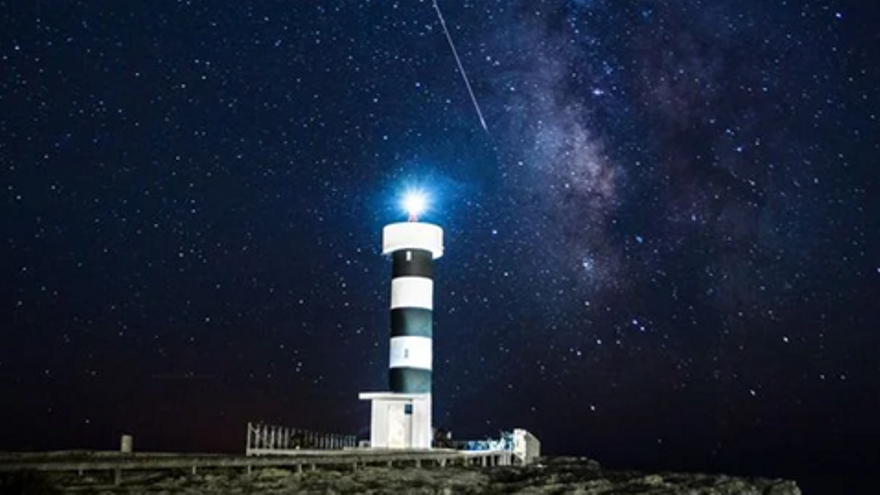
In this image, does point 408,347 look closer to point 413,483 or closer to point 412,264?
point 412,264

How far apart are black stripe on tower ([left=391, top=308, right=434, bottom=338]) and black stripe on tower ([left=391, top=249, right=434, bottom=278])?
156cm

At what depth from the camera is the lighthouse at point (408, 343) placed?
41.1m

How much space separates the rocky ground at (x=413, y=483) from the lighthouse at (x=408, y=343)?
711 cm

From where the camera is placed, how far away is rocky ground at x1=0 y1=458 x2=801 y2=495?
69.9ft

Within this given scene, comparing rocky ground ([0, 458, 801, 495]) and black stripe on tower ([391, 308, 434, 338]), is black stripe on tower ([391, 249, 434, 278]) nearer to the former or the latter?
black stripe on tower ([391, 308, 434, 338])

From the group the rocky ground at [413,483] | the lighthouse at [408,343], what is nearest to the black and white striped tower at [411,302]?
the lighthouse at [408,343]

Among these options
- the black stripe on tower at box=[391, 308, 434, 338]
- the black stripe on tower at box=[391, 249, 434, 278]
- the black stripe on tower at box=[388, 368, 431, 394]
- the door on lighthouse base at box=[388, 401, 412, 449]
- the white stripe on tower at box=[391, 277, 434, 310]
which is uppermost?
the black stripe on tower at box=[391, 249, 434, 278]

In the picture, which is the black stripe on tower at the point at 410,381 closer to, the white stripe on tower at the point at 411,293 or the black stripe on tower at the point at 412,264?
the white stripe on tower at the point at 411,293

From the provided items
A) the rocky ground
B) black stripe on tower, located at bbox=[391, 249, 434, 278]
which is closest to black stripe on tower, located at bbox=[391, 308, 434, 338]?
black stripe on tower, located at bbox=[391, 249, 434, 278]

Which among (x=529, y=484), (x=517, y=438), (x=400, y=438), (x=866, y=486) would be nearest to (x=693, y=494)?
(x=529, y=484)

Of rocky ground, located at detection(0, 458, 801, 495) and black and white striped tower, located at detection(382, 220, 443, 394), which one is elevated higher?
black and white striped tower, located at detection(382, 220, 443, 394)

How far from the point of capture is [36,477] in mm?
20500

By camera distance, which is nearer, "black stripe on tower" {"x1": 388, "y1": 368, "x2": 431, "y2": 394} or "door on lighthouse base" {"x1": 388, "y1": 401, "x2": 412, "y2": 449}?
"door on lighthouse base" {"x1": 388, "y1": 401, "x2": 412, "y2": 449}

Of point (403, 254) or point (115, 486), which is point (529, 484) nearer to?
point (115, 486)
